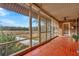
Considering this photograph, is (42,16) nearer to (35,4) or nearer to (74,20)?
(35,4)

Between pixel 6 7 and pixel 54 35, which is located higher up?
pixel 6 7

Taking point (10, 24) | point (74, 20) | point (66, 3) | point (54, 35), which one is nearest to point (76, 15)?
point (74, 20)

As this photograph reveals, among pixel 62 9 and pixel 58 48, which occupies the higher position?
pixel 62 9

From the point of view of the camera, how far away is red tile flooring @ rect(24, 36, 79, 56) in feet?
6.02

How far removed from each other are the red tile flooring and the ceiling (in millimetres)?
281

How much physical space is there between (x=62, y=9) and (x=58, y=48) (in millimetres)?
485

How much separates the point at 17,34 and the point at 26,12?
291 mm

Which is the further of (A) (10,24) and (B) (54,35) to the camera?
(B) (54,35)

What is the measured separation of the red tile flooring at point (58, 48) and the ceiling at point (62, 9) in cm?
28

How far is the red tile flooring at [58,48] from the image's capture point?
1.83 meters

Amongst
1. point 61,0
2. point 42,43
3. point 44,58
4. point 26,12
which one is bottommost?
point 44,58

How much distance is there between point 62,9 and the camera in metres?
1.88

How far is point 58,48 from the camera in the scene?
73.8 inches

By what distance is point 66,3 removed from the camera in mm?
1847
